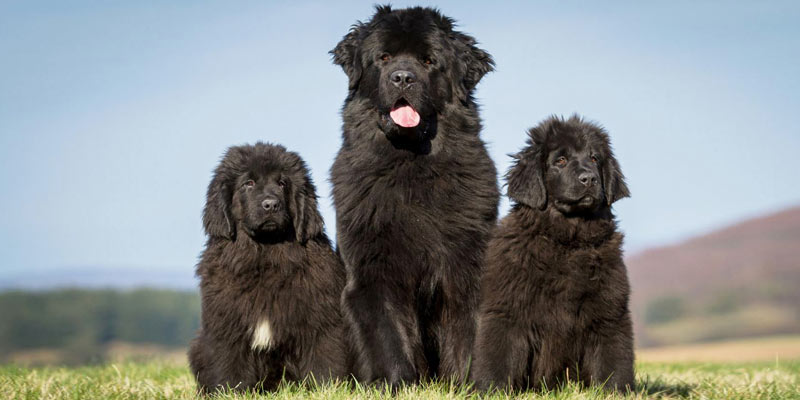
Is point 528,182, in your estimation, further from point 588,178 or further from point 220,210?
point 220,210

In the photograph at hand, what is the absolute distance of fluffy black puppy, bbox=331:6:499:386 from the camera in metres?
4.50

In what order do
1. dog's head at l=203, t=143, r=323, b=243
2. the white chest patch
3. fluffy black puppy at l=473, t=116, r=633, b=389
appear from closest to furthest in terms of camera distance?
1. fluffy black puppy at l=473, t=116, r=633, b=389
2. the white chest patch
3. dog's head at l=203, t=143, r=323, b=243

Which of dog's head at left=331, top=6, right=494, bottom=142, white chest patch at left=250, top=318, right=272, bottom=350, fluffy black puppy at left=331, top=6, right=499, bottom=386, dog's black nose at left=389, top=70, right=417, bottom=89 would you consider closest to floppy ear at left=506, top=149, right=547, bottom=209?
fluffy black puppy at left=331, top=6, right=499, bottom=386

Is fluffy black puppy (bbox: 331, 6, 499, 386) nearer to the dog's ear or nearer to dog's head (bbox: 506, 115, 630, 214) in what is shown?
the dog's ear

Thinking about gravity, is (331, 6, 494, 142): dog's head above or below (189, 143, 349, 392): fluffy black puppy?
above

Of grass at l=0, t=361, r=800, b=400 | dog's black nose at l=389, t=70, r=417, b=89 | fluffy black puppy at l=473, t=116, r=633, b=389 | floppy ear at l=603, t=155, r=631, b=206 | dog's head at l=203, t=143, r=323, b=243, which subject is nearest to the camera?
grass at l=0, t=361, r=800, b=400

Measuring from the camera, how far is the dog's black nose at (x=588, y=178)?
14.4 feet

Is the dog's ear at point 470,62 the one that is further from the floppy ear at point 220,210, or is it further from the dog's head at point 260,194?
the floppy ear at point 220,210

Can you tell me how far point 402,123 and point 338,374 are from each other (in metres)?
1.57

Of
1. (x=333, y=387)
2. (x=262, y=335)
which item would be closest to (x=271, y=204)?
(x=262, y=335)

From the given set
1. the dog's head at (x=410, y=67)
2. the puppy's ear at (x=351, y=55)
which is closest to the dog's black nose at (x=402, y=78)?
the dog's head at (x=410, y=67)

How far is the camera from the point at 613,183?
463 centimetres

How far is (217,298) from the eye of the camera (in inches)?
195

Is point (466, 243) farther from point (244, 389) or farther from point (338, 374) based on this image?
point (244, 389)
